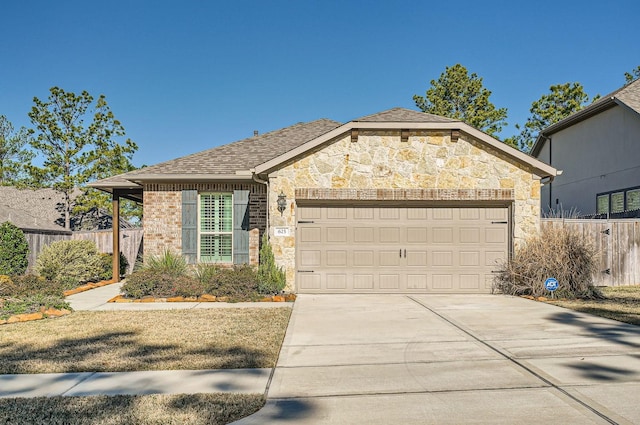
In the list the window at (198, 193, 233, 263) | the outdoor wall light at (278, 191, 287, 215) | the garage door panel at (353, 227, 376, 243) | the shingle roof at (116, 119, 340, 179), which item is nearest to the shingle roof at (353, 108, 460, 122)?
the outdoor wall light at (278, 191, 287, 215)

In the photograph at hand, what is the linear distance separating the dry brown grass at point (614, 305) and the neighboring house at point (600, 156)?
5.87 m

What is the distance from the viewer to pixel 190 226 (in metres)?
13.1

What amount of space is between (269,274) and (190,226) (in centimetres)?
343

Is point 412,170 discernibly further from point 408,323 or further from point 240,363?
point 240,363

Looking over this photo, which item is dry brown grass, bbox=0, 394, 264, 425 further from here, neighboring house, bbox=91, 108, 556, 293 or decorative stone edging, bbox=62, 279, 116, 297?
decorative stone edging, bbox=62, 279, 116, 297

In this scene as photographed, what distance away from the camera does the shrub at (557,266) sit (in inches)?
427

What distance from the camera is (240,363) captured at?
5.46 meters

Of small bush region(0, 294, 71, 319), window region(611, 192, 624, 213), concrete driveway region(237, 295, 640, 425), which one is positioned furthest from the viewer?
window region(611, 192, 624, 213)

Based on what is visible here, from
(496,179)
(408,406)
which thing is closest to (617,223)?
(496,179)

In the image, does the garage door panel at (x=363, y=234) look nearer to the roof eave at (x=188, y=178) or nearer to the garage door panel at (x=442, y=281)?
the garage door panel at (x=442, y=281)

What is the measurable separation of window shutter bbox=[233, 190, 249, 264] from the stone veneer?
1819 millimetres

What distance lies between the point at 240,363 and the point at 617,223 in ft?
40.9

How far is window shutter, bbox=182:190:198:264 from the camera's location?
517 inches

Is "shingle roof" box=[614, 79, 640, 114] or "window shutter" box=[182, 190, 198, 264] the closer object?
"window shutter" box=[182, 190, 198, 264]
